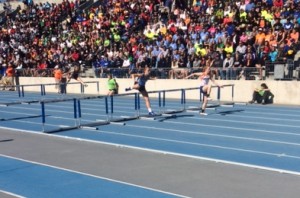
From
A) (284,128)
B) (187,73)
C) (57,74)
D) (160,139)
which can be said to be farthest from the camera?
(57,74)

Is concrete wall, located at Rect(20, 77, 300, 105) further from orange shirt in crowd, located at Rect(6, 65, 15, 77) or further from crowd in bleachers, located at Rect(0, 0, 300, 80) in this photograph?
orange shirt in crowd, located at Rect(6, 65, 15, 77)

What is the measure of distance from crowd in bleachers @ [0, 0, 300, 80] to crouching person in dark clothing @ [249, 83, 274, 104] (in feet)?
1.80

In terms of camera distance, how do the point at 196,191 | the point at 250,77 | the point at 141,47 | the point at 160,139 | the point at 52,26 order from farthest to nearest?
the point at 52,26 → the point at 141,47 → the point at 250,77 → the point at 160,139 → the point at 196,191

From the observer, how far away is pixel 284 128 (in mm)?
12555

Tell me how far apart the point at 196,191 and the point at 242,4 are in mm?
17210

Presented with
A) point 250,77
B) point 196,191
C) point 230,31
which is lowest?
point 196,191

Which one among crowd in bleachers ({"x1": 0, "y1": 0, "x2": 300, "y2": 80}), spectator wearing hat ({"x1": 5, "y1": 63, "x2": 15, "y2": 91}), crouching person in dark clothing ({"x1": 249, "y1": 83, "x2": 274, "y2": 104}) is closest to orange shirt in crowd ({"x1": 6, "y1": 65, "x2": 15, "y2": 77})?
spectator wearing hat ({"x1": 5, "y1": 63, "x2": 15, "y2": 91})

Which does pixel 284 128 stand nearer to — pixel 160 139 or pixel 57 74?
pixel 160 139

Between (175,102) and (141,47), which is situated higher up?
(141,47)

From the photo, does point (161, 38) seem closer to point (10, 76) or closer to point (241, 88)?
point (241, 88)

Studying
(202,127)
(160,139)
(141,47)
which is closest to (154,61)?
(141,47)

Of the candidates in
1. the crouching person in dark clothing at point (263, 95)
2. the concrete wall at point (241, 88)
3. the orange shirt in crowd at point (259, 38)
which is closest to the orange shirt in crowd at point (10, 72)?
the concrete wall at point (241, 88)

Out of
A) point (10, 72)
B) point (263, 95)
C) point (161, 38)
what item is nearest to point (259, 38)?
point (263, 95)

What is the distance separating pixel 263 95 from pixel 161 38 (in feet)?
24.9
